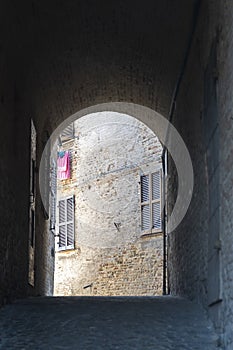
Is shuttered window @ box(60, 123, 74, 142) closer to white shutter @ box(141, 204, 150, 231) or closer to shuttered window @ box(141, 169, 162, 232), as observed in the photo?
shuttered window @ box(141, 169, 162, 232)

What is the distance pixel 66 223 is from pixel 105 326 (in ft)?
43.0

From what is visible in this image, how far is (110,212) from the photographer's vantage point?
18.3m

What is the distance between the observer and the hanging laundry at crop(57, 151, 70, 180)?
2030cm

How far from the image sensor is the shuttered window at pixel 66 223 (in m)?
19.7

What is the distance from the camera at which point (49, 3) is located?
26.7 ft

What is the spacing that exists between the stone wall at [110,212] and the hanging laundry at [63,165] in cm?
21

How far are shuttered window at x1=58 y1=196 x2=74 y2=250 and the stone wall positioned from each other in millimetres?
234

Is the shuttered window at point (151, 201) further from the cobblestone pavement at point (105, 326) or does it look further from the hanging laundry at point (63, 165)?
the cobblestone pavement at point (105, 326)

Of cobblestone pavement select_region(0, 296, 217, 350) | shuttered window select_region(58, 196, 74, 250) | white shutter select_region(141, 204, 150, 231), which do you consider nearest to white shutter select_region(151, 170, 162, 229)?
white shutter select_region(141, 204, 150, 231)

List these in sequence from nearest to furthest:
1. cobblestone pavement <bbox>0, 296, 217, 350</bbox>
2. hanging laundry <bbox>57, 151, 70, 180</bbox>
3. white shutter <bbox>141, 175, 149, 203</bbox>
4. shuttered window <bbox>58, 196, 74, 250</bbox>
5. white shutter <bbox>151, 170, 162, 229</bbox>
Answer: cobblestone pavement <bbox>0, 296, 217, 350</bbox>
white shutter <bbox>151, 170, 162, 229</bbox>
white shutter <bbox>141, 175, 149, 203</bbox>
shuttered window <bbox>58, 196, 74, 250</bbox>
hanging laundry <bbox>57, 151, 70, 180</bbox>

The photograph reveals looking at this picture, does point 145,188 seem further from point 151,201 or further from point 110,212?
point 110,212

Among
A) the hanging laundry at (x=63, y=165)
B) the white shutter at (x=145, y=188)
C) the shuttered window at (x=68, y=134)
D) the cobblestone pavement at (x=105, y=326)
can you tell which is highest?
the shuttered window at (x=68, y=134)

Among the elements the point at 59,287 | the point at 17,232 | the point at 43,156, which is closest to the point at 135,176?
the point at 59,287

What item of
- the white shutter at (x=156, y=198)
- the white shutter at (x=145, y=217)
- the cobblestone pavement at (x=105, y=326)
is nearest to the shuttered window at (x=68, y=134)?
the white shutter at (x=156, y=198)
